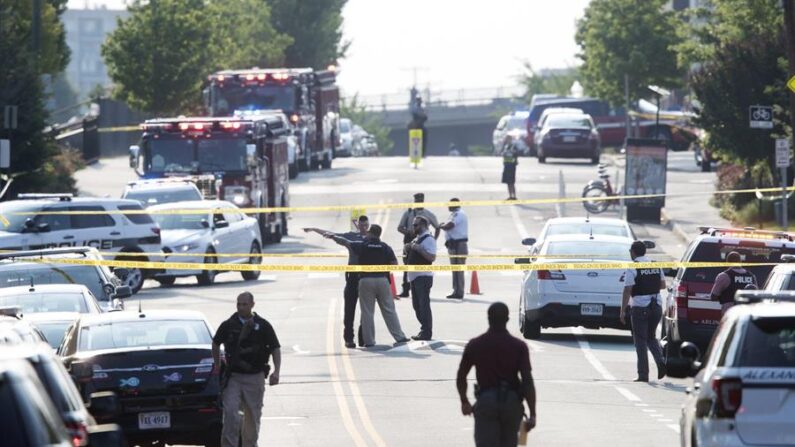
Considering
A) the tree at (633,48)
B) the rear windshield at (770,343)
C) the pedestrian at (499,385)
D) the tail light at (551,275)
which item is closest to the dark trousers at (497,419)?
the pedestrian at (499,385)

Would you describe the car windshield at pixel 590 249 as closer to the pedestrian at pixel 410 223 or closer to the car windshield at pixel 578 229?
the car windshield at pixel 578 229

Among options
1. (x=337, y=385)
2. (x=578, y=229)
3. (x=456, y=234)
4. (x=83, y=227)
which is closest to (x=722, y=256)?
(x=337, y=385)

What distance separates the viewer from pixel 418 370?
23.6m

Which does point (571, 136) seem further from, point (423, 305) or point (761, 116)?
point (423, 305)

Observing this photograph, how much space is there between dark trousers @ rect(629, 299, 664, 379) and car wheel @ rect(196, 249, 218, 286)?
15105mm

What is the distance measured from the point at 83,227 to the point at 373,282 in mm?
10673

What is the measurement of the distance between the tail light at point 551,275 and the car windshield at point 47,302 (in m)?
7.02

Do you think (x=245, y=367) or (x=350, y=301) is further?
(x=350, y=301)

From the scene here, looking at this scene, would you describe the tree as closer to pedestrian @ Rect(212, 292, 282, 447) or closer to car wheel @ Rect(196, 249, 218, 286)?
car wheel @ Rect(196, 249, 218, 286)

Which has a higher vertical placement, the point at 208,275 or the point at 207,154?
the point at 207,154

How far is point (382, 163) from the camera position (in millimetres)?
70562

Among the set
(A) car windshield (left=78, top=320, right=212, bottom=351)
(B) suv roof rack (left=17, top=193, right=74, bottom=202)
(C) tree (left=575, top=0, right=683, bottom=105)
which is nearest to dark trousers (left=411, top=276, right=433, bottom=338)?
(A) car windshield (left=78, top=320, right=212, bottom=351)

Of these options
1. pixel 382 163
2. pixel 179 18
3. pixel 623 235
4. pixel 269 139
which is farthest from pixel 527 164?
pixel 623 235

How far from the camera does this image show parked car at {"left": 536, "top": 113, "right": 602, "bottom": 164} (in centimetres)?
6512
